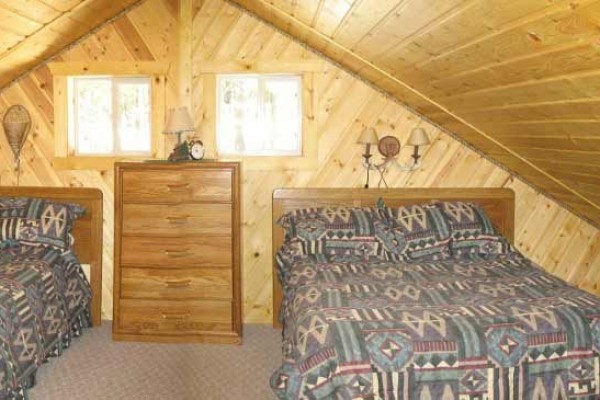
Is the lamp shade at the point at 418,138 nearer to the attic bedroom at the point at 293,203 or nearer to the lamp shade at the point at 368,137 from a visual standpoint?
the attic bedroom at the point at 293,203

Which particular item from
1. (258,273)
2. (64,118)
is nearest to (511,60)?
(258,273)

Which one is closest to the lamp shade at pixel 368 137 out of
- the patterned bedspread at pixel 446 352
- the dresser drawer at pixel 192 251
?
the dresser drawer at pixel 192 251

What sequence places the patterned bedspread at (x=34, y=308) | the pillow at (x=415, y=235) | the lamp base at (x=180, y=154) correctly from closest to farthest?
the patterned bedspread at (x=34, y=308)
the pillow at (x=415, y=235)
the lamp base at (x=180, y=154)

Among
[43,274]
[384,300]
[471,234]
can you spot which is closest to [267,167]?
[471,234]

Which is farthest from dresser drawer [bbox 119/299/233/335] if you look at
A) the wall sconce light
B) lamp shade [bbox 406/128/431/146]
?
lamp shade [bbox 406/128/431/146]

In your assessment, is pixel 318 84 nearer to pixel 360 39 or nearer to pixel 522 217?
pixel 360 39

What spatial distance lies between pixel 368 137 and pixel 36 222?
2.20 metres

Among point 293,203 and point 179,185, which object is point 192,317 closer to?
point 179,185

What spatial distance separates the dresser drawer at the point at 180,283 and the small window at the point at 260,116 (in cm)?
93

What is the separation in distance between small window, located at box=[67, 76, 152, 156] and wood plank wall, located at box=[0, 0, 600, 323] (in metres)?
0.16

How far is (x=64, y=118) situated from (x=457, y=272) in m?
2.83

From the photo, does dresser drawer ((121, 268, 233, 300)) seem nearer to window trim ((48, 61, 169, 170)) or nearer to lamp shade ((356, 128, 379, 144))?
window trim ((48, 61, 169, 170))

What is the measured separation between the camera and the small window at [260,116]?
12.6 feet

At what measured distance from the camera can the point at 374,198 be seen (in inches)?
149
